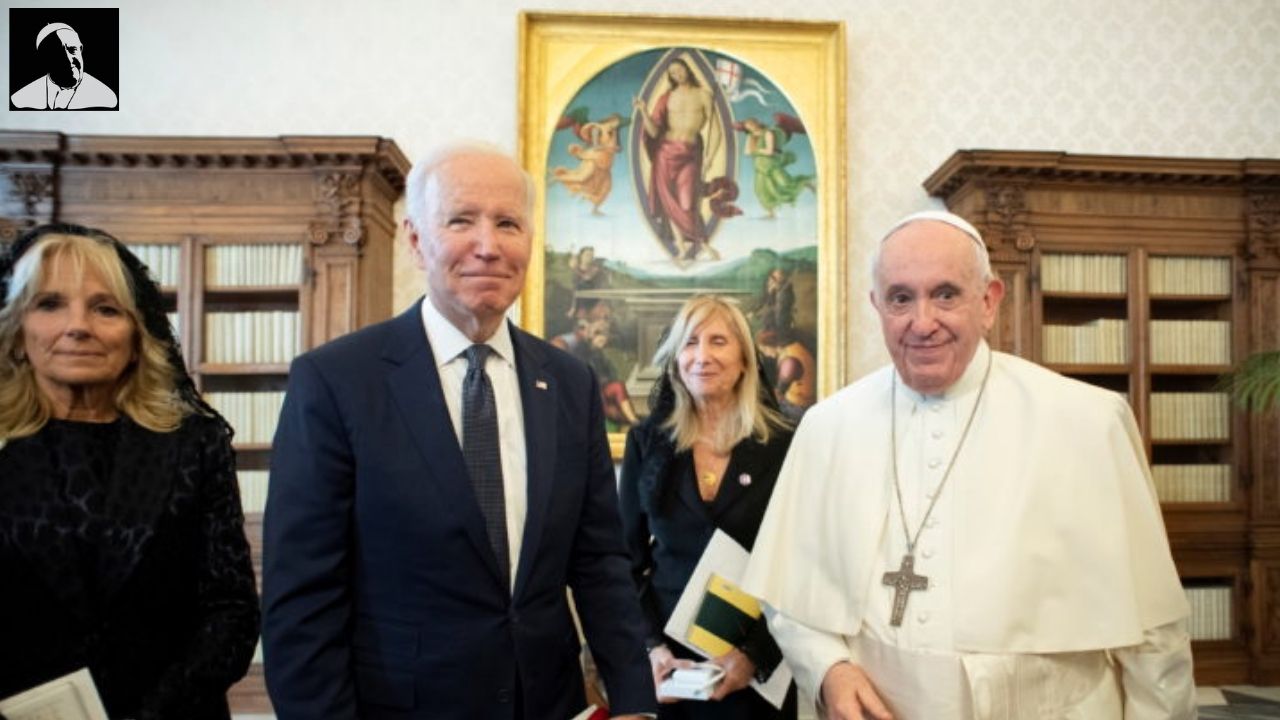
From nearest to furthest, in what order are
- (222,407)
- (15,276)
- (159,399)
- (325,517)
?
(325,517)
(15,276)
(159,399)
(222,407)

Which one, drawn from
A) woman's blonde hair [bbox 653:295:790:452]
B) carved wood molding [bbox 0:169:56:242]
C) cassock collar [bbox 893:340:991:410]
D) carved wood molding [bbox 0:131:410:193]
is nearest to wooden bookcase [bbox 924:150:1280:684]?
woman's blonde hair [bbox 653:295:790:452]

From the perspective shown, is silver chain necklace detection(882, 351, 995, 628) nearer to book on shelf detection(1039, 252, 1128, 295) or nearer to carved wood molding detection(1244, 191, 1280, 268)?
book on shelf detection(1039, 252, 1128, 295)

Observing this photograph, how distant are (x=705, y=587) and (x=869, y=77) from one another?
4079 millimetres

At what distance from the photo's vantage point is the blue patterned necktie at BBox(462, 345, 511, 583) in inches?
63.9

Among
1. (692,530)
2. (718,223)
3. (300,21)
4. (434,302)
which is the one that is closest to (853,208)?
(718,223)

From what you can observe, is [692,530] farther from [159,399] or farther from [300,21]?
[300,21]

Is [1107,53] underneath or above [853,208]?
above

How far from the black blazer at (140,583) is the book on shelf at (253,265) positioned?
331 centimetres

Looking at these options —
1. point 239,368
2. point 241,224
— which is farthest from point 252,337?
point 241,224

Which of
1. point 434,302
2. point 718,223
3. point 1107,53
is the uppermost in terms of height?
point 1107,53

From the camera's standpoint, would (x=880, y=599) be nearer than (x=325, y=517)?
No

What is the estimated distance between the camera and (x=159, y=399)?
177 cm

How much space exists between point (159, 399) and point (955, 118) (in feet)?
16.9

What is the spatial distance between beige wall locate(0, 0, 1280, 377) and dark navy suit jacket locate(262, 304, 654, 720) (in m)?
3.95
